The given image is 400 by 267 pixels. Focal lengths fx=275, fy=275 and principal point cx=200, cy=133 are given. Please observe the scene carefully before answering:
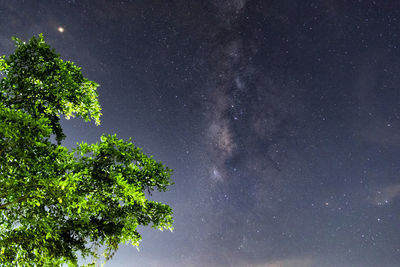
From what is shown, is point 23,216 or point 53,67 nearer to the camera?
point 23,216

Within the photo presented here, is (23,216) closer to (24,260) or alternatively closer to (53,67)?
(24,260)

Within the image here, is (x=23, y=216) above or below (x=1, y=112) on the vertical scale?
below

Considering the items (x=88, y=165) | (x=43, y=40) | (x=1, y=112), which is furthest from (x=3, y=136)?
(x=43, y=40)

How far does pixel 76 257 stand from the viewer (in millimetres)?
10117

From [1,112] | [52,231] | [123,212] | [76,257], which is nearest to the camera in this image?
[1,112]

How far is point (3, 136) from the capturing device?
24.7ft

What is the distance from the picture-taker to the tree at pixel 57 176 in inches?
301

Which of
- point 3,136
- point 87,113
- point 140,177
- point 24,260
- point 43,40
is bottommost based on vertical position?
point 24,260

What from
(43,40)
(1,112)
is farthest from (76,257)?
(43,40)

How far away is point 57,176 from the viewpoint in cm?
764

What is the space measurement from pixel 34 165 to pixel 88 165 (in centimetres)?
160

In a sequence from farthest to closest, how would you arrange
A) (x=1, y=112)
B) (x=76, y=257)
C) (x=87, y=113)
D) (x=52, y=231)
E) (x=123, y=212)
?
(x=87, y=113), (x=76, y=257), (x=123, y=212), (x=52, y=231), (x=1, y=112)

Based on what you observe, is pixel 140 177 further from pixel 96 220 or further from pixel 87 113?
pixel 87 113

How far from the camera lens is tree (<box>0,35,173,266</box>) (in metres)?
7.64
